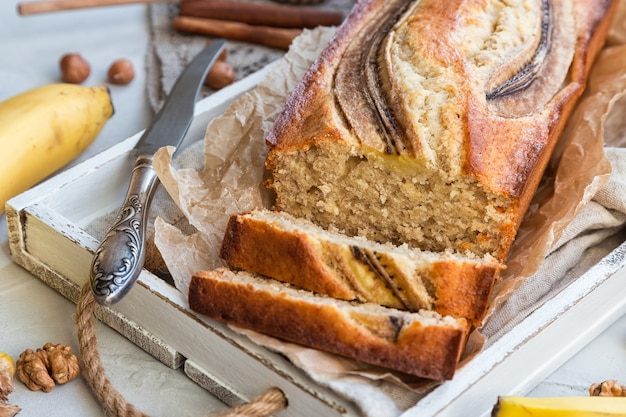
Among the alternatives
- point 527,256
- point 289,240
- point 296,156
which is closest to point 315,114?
point 296,156

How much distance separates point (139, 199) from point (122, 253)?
325mm

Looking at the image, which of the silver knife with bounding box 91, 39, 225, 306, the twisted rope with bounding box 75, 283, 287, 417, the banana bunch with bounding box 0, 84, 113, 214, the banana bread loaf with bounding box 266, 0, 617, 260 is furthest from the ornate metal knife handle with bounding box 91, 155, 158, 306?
the banana bunch with bounding box 0, 84, 113, 214

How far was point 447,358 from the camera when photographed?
7.01 feet

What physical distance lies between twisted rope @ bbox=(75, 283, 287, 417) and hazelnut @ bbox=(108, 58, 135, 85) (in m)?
1.68

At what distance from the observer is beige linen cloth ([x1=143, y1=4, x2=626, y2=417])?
8.35 ft

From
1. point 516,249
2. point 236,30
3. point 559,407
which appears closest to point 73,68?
point 236,30

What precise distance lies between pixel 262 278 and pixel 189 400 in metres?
0.40

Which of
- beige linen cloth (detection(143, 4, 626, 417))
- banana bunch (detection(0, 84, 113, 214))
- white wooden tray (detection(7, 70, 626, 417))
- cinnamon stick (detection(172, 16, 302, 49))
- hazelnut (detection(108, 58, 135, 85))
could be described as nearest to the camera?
white wooden tray (detection(7, 70, 626, 417))

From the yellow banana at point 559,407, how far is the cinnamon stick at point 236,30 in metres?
2.46

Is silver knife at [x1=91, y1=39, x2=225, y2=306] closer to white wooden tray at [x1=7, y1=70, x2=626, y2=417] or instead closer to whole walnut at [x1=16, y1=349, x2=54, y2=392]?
white wooden tray at [x1=7, y1=70, x2=626, y2=417]

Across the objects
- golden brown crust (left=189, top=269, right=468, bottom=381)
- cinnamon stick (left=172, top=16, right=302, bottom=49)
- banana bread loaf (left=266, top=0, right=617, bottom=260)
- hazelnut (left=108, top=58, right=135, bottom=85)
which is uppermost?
banana bread loaf (left=266, top=0, right=617, bottom=260)

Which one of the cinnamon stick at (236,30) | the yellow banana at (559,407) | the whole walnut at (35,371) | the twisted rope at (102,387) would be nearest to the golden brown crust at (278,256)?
the twisted rope at (102,387)

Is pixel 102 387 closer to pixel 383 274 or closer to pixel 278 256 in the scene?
pixel 278 256

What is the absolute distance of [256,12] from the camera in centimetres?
432
